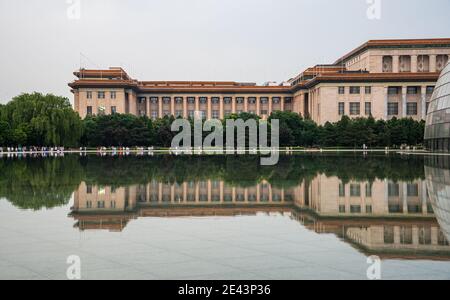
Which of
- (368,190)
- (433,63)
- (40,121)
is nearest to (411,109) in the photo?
(433,63)

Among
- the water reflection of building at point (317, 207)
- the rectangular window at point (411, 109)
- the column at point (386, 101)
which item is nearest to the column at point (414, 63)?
the column at point (386, 101)

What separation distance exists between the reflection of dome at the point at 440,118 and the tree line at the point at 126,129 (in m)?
14.8

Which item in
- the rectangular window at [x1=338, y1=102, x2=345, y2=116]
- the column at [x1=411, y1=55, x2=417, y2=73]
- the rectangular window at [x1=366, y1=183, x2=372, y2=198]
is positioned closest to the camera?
the rectangular window at [x1=366, y1=183, x2=372, y2=198]

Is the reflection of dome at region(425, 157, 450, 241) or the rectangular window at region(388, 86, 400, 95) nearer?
the reflection of dome at region(425, 157, 450, 241)

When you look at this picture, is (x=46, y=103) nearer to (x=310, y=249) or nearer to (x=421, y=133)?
(x=421, y=133)

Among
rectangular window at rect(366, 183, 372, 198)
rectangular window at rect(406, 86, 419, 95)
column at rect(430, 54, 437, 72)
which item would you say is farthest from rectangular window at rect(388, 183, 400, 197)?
column at rect(430, 54, 437, 72)

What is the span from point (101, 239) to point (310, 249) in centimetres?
342

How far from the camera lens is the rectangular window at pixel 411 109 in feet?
281

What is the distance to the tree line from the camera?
61156 millimetres

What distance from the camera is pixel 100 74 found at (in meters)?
93.7

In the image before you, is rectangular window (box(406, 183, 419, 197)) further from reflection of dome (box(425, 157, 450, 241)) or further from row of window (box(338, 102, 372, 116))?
row of window (box(338, 102, 372, 116))

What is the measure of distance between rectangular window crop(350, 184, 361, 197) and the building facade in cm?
6384
